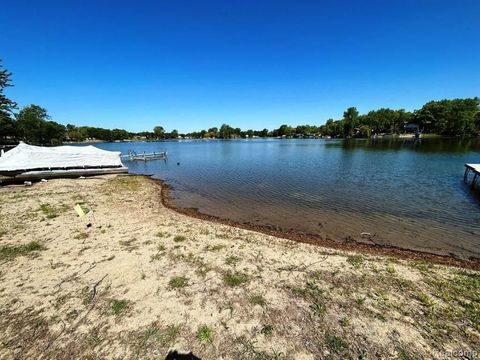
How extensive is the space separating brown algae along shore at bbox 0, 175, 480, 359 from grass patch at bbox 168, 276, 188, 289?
0.05 metres

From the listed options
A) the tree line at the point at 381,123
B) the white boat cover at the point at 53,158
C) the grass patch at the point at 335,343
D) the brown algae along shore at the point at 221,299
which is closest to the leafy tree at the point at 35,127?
the tree line at the point at 381,123

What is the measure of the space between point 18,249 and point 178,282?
5452 millimetres

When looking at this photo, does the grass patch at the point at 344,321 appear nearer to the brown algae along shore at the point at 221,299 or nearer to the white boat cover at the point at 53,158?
the brown algae along shore at the point at 221,299

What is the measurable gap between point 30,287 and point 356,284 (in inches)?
297

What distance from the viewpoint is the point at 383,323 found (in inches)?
152

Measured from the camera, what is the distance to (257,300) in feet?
14.7

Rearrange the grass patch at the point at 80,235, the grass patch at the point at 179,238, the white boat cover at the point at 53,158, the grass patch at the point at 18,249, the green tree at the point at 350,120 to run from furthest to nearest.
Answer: the green tree at the point at 350,120
the white boat cover at the point at 53,158
the grass patch at the point at 179,238
the grass patch at the point at 80,235
the grass patch at the point at 18,249

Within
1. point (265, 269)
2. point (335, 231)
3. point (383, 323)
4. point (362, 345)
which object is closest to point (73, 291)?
point (265, 269)

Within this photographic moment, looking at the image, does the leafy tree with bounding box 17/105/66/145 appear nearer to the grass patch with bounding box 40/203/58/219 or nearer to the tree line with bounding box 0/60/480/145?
the tree line with bounding box 0/60/480/145

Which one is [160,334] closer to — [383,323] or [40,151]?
[383,323]

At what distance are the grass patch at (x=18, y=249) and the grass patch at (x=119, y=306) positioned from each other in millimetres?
4146

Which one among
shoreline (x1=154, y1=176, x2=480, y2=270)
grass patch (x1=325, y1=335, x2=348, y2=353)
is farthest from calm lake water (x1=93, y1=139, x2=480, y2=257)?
grass patch (x1=325, y1=335, x2=348, y2=353)

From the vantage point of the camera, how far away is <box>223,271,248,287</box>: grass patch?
199 inches

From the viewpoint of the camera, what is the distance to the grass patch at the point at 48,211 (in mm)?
9289
